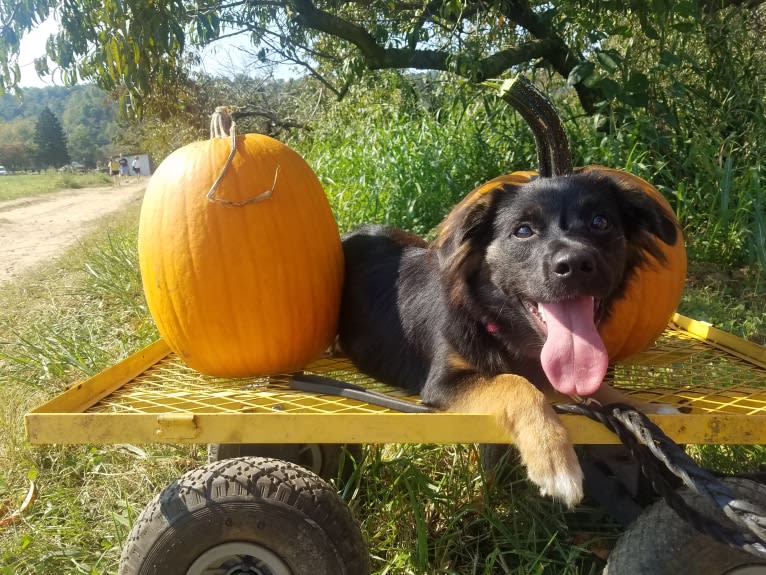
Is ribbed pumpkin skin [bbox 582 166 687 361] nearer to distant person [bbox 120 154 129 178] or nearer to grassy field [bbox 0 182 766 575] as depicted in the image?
grassy field [bbox 0 182 766 575]

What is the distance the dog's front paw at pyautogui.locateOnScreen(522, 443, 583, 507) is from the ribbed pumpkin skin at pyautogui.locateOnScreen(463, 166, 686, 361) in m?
0.91

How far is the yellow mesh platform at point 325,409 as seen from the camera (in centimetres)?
179

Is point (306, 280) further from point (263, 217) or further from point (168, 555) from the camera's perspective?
point (168, 555)

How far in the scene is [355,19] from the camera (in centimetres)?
749

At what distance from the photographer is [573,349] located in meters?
2.01

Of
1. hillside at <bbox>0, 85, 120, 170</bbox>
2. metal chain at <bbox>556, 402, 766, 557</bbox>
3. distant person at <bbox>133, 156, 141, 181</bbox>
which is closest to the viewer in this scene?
metal chain at <bbox>556, 402, 766, 557</bbox>

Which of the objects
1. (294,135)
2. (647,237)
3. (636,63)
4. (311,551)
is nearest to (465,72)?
(636,63)

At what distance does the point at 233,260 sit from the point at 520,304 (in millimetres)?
1125

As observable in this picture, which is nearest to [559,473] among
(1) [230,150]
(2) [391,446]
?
(2) [391,446]

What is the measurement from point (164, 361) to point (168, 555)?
4.02 ft

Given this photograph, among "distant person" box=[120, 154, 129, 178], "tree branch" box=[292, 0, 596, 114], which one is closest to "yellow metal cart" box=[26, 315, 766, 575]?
"tree branch" box=[292, 0, 596, 114]

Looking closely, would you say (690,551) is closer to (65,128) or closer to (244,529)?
(244,529)

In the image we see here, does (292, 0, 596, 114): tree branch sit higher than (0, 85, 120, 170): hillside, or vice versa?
(0, 85, 120, 170): hillside

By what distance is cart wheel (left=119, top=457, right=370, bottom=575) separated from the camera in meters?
1.80
